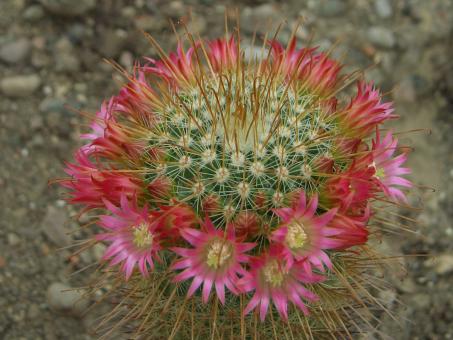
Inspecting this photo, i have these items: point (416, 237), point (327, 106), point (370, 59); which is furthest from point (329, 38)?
point (327, 106)

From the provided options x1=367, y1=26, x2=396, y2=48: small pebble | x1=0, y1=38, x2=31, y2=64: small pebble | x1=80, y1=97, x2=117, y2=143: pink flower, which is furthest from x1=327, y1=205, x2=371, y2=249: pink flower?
x1=0, y1=38, x2=31, y2=64: small pebble

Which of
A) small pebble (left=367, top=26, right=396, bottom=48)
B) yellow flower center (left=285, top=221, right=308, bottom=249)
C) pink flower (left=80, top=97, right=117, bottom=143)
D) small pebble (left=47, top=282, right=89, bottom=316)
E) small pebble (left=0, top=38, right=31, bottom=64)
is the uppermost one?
small pebble (left=367, top=26, right=396, bottom=48)

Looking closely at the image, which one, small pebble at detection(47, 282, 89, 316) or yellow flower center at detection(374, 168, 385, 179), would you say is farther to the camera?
small pebble at detection(47, 282, 89, 316)

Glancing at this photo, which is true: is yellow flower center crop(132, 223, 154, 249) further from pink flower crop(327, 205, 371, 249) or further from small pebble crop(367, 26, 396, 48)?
small pebble crop(367, 26, 396, 48)


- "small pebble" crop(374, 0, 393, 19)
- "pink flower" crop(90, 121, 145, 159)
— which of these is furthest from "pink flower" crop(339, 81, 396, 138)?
"small pebble" crop(374, 0, 393, 19)

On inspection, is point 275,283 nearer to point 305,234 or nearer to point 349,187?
point 305,234

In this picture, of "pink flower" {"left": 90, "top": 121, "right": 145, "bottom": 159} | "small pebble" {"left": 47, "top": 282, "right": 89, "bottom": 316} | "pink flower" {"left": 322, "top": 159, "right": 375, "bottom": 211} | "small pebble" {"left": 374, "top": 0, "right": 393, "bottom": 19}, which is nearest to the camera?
"pink flower" {"left": 322, "top": 159, "right": 375, "bottom": 211}

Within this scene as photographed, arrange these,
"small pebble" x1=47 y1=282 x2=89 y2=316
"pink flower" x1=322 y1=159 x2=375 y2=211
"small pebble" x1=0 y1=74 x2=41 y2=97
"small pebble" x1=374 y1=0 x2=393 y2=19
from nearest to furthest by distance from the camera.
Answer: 1. "pink flower" x1=322 y1=159 x2=375 y2=211
2. "small pebble" x1=47 y1=282 x2=89 y2=316
3. "small pebble" x1=0 y1=74 x2=41 y2=97
4. "small pebble" x1=374 y1=0 x2=393 y2=19

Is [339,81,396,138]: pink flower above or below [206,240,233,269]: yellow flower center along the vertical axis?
above

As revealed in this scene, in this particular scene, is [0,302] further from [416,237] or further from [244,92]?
[416,237]
